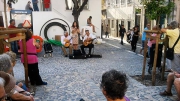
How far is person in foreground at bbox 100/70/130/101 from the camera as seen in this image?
8.10 ft

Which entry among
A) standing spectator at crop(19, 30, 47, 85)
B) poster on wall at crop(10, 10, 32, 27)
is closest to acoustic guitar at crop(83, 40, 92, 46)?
standing spectator at crop(19, 30, 47, 85)

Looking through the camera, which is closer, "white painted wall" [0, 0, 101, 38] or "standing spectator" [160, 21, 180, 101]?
"standing spectator" [160, 21, 180, 101]

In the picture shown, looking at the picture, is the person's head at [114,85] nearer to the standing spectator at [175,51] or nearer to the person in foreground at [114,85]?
the person in foreground at [114,85]

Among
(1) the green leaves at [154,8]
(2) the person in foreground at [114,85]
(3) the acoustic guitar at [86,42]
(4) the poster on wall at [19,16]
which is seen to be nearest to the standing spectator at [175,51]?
(2) the person in foreground at [114,85]

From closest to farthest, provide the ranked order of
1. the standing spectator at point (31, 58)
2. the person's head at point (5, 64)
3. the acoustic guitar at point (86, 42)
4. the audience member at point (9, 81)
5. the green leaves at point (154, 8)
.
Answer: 1. the audience member at point (9, 81)
2. the person's head at point (5, 64)
3. the standing spectator at point (31, 58)
4. the green leaves at point (154, 8)
5. the acoustic guitar at point (86, 42)

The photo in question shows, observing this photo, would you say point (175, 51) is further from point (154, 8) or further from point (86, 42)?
point (86, 42)

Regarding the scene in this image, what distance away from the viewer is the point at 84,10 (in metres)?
18.2

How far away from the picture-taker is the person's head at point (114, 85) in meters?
2.47

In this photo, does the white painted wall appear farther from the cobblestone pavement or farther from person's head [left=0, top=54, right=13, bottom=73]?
person's head [left=0, top=54, right=13, bottom=73]

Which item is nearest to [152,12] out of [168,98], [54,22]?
[168,98]

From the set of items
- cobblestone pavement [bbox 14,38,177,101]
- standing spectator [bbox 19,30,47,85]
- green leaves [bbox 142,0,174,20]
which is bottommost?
cobblestone pavement [bbox 14,38,177,101]

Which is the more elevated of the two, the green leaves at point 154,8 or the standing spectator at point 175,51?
the green leaves at point 154,8

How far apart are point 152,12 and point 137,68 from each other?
2529mm

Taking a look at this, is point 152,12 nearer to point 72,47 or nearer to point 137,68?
point 137,68
